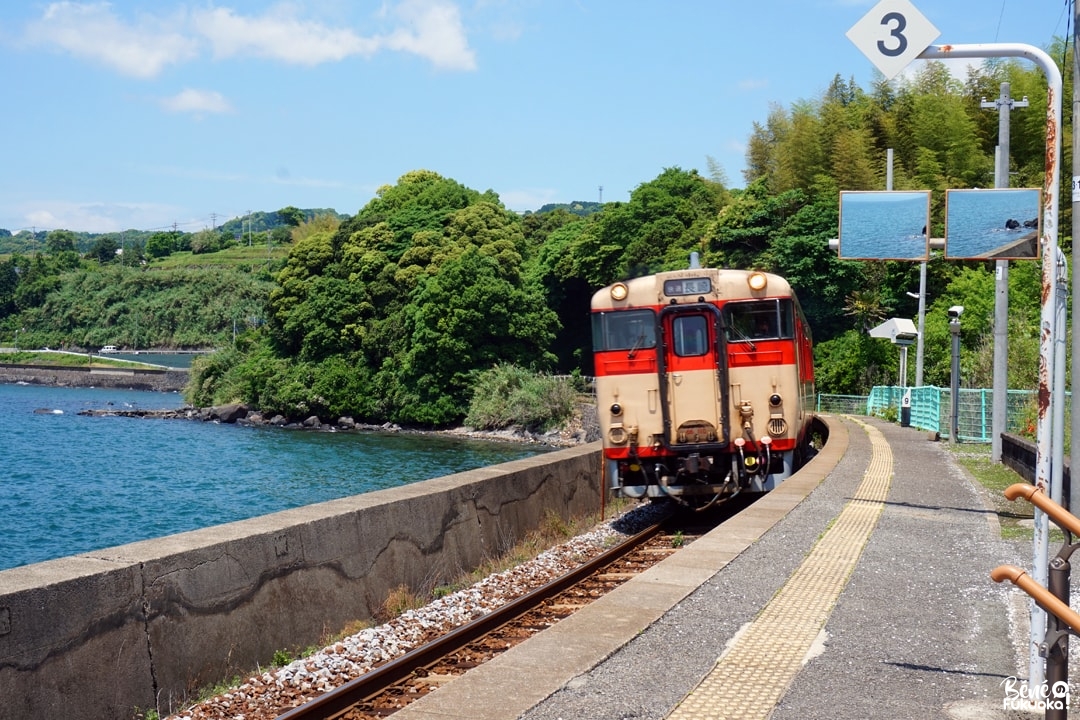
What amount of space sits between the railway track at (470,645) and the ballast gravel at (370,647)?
51 centimetres

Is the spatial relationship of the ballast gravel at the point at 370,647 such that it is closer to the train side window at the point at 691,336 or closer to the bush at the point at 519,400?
the train side window at the point at 691,336

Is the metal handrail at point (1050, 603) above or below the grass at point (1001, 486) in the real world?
above

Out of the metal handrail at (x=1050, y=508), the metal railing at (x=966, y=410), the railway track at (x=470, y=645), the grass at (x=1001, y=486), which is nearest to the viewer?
the metal handrail at (x=1050, y=508)

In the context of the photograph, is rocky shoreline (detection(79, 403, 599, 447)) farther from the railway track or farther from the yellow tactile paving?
the yellow tactile paving

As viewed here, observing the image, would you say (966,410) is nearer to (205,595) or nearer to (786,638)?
(786,638)

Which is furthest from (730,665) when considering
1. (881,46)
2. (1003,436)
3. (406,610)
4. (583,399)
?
(583,399)

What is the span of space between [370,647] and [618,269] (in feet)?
199

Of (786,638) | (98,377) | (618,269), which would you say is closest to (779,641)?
(786,638)

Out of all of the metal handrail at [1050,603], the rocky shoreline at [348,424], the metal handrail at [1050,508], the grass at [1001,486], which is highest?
the metal handrail at [1050,508]

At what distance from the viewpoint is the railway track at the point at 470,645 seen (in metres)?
7.06

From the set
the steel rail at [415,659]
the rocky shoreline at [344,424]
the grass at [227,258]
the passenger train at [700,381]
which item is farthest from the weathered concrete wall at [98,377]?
the steel rail at [415,659]

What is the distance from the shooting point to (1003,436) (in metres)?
19.3

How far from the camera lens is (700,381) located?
46.7 ft

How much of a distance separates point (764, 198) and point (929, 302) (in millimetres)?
11146
